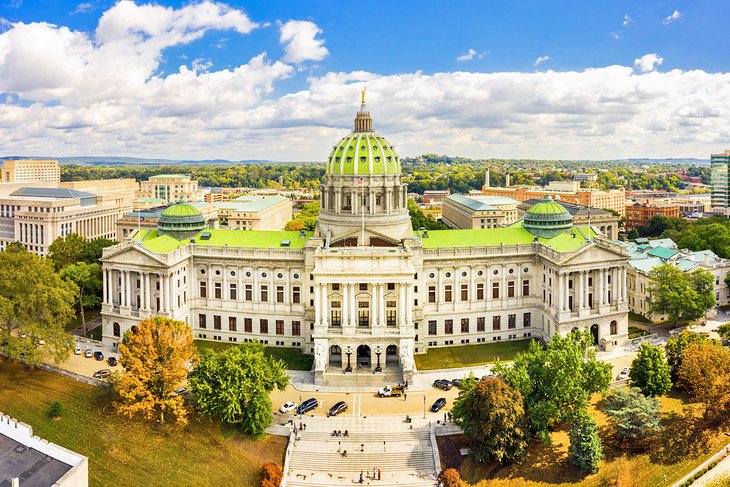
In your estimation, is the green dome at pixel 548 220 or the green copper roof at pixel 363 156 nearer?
the green dome at pixel 548 220

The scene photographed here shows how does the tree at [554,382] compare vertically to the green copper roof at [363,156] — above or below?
below

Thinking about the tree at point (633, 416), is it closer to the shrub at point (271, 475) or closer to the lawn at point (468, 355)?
the lawn at point (468, 355)

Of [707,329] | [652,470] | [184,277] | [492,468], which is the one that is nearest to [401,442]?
[492,468]

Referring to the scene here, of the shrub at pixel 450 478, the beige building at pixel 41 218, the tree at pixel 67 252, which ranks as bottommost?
the shrub at pixel 450 478

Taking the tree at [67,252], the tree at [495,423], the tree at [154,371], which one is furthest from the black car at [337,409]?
the tree at [67,252]

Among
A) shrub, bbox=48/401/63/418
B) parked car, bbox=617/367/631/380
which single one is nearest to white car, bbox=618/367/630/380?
parked car, bbox=617/367/631/380

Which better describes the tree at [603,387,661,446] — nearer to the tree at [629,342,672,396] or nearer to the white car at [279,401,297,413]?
the tree at [629,342,672,396]
